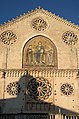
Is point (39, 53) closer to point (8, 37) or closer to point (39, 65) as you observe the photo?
point (39, 65)

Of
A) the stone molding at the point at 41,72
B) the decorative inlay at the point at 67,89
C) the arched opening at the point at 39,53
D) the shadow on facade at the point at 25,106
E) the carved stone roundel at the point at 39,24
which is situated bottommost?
the shadow on facade at the point at 25,106

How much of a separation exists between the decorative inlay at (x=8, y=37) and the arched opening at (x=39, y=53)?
131 centimetres

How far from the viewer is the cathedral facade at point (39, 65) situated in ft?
79.8

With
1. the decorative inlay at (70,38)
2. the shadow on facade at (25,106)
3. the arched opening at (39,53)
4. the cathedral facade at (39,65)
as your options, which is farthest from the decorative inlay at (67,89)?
the decorative inlay at (70,38)

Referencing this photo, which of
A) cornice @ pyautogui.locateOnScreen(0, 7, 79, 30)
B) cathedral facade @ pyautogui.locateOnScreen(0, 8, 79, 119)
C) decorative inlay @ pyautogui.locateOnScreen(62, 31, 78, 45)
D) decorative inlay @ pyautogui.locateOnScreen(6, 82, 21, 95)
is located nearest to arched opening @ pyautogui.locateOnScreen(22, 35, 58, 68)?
cathedral facade @ pyautogui.locateOnScreen(0, 8, 79, 119)

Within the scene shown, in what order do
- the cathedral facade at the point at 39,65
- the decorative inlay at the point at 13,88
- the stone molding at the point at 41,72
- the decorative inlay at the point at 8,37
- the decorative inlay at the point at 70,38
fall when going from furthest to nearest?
the decorative inlay at the point at 70,38, the decorative inlay at the point at 8,37, the stone molding at the point at 41,72, the decorative inlay at the point at 13,88, the cathedral facade at the point at 39,65

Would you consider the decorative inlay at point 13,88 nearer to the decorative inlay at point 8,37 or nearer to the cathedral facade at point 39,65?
the cathedral facade at point 39,65

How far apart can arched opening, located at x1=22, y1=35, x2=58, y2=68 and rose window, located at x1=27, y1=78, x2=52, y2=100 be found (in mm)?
1556

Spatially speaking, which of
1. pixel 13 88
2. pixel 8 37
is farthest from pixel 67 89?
pixel 8 37

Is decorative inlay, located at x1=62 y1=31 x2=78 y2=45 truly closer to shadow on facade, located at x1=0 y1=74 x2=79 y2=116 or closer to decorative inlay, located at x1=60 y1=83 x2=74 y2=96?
decorative inlay, located at x1=60 y1=83 x2=74 y2=96

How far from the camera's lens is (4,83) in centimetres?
2492

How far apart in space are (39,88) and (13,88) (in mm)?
2244

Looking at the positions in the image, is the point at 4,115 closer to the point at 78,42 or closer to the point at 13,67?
the point at 13,67

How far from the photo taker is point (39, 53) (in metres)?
26.4
